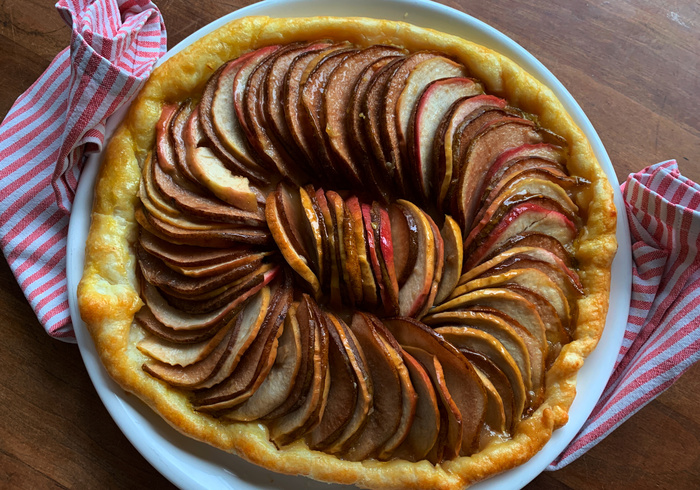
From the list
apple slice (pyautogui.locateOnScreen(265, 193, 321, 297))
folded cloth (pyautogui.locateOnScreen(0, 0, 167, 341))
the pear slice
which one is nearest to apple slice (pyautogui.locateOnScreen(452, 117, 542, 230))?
apple slice (pyautogui.locateOnScreen(265, 193, 321, 297))

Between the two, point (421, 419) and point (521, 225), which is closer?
point (421, 419)

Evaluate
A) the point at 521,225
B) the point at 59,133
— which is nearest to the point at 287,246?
the point at 521,225

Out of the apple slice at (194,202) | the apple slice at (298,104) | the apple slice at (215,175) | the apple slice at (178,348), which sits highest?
the apple slice at (298,104)

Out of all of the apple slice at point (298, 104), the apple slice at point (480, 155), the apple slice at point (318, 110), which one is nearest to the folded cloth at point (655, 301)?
the apple slice at point (480, 155)

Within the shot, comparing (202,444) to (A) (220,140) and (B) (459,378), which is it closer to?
(B) (459,378)

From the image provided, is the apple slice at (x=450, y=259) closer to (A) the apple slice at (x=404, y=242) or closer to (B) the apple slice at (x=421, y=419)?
(A) the apple slice at (x=404, y=242)

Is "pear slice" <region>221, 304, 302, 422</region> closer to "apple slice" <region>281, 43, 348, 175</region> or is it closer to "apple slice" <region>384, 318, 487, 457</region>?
"apple slice" <region>384, 318, 487, 457</region>

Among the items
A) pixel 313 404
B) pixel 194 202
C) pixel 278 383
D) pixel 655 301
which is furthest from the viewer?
pixel 655 301
